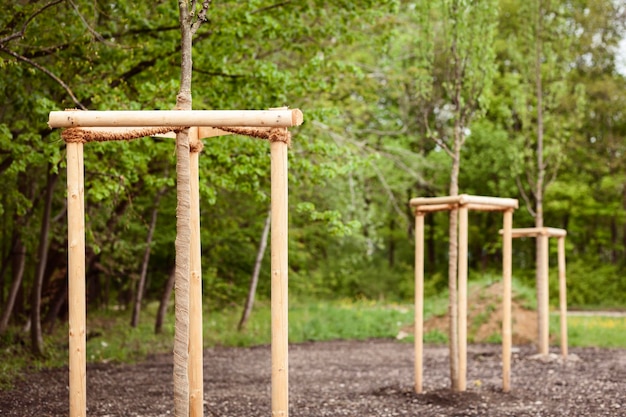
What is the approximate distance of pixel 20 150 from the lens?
8.55 m

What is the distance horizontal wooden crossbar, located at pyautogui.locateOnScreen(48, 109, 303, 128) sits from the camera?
4.75 m

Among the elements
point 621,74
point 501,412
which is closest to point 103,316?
point 501,412

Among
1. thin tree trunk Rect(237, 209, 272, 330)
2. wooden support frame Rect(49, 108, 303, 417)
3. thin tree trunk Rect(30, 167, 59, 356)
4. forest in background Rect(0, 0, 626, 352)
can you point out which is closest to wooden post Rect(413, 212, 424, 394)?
forest in background Rect(0, 0, 626, 352)

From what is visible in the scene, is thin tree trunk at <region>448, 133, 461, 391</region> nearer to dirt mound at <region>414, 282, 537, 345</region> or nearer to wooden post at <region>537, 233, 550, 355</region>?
wooden post at <region>537, 233, 550, 355</region>

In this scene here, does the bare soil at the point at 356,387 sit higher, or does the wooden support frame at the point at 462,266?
the wooden support frame at the point at 462,266

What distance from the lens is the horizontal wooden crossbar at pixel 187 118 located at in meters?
4.75

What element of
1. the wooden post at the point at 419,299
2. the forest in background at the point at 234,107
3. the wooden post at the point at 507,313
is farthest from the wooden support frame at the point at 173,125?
the wooden post at the point at 507,313

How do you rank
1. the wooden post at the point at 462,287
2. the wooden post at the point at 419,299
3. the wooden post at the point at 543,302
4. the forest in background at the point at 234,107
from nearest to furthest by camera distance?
the wooden post at the point at 462,287 < the wooden post at the point at 419,299 < the forest in background at the point at 234,107 < the wooden post at the point at 543,302

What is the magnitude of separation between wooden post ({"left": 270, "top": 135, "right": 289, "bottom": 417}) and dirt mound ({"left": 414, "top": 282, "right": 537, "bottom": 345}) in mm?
11162

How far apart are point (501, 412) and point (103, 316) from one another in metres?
12.3

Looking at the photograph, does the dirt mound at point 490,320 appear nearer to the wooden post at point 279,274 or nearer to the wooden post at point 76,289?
the wooden post at point 279,274

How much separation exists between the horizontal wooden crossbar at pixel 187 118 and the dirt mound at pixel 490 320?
455 inches

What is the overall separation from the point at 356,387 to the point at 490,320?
7331 mm

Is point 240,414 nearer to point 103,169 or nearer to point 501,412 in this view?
point 501,412
